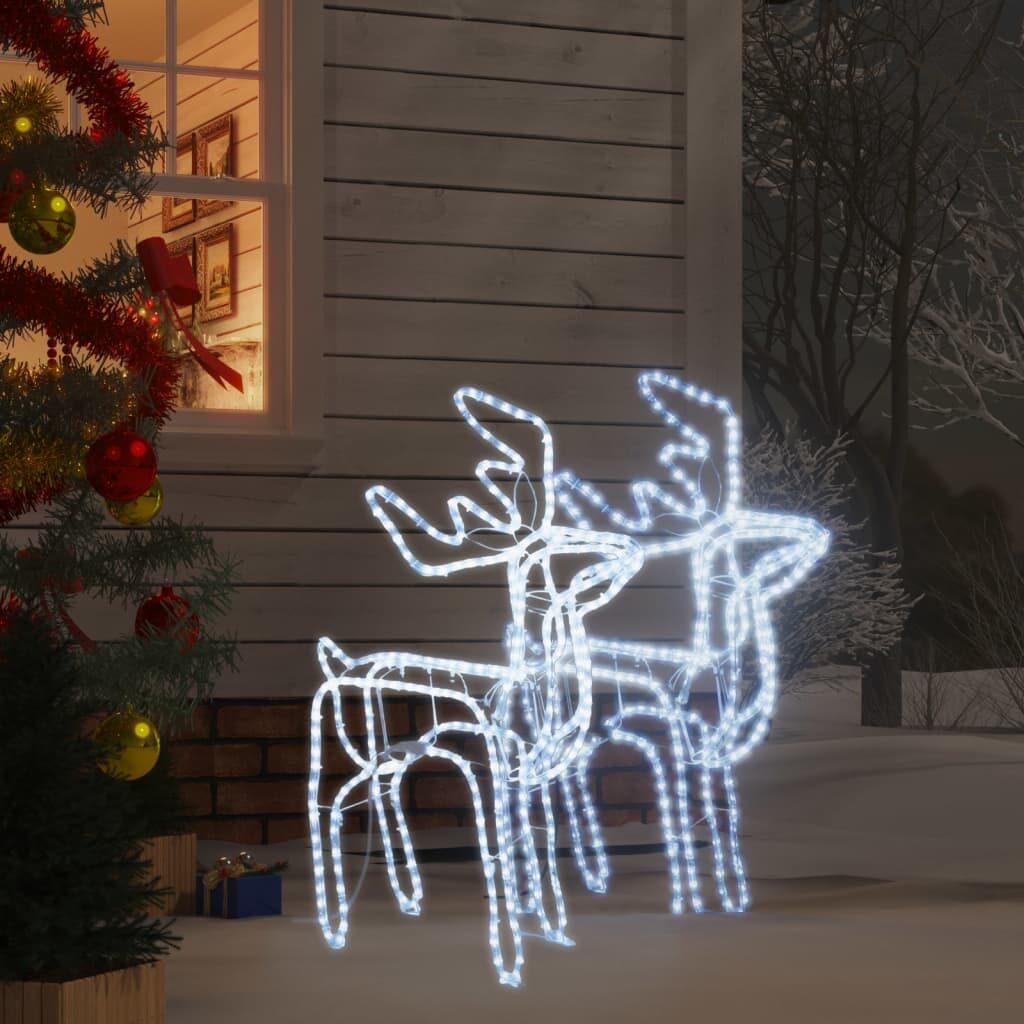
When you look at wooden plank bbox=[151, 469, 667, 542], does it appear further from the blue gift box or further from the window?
the blue gift box

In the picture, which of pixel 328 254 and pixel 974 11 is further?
pixel 974 11

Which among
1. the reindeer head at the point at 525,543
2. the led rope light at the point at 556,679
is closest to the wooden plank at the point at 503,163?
the reindeer head at the point at 525,543

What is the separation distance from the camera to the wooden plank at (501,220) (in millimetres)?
5703

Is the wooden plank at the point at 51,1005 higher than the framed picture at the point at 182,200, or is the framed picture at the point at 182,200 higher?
the framed picture at the point at 182,200

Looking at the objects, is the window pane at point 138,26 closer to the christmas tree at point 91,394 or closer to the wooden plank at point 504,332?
the wooden plank at point 504,332

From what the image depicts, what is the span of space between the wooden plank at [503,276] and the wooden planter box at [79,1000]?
3.05m

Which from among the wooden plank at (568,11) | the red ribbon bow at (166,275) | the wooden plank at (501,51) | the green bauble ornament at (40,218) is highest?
the wooden plank at (568,11)

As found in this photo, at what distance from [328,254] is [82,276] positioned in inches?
67.6

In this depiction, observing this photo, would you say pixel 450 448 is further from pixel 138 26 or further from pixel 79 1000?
pixel 79 1000

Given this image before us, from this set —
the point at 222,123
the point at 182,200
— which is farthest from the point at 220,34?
the point at 182,200

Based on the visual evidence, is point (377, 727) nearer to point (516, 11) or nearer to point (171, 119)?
point (171, 119)

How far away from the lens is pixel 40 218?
3.79 meters

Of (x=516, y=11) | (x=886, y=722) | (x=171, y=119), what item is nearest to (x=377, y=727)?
(x=171, y=119)

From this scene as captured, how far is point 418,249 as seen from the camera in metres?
5.76
